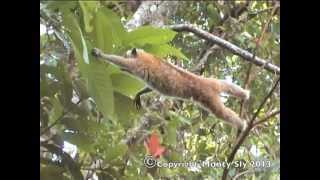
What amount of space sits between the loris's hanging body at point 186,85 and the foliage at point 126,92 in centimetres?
1

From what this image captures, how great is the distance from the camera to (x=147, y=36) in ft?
2.10

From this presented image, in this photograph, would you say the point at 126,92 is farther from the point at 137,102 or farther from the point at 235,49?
the point at 235,49

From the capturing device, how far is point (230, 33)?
2.51ft

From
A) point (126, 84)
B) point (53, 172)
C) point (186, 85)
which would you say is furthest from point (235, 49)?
point (53, 172)

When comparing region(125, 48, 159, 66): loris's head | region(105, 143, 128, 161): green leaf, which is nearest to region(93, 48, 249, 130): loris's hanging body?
region(125, 48, 159, 66): loris's head

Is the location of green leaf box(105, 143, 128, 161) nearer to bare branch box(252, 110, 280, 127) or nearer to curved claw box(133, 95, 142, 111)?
curved claw box(133, 95, 142, 111)

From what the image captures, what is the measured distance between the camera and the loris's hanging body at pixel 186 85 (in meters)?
0.71

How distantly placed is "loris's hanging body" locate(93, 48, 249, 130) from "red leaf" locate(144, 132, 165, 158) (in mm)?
69

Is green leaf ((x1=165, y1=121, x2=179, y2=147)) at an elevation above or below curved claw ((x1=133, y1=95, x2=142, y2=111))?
below

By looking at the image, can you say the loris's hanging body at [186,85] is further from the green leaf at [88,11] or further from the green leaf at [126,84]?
the green leaf at [88,11]

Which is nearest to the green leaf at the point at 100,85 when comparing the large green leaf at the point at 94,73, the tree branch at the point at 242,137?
the large green leaf at the point at 94,73

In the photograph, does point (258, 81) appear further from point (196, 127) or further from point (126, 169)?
point (126, 169)

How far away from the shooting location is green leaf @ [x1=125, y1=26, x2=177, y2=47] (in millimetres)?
626
